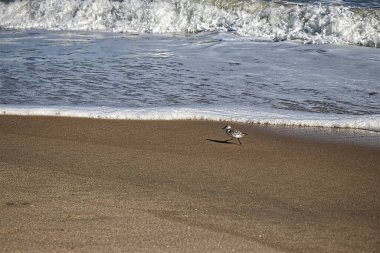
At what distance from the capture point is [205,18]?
54.2 feet

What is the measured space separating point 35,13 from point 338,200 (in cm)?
1587

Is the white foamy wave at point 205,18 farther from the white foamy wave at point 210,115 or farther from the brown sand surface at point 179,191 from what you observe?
the brown sand surface at point 179,191

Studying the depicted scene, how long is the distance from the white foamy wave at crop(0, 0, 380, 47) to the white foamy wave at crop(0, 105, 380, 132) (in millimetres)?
6688

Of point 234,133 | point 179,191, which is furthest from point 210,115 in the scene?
point 179,191

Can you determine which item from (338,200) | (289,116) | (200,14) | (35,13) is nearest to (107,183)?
(338,200)

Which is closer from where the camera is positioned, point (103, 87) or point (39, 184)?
Result: point (39, 184)

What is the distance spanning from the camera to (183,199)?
13.4 feet

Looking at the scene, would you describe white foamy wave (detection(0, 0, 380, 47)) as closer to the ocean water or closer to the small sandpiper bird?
the ocean water

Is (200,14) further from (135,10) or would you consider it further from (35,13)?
(35,13)

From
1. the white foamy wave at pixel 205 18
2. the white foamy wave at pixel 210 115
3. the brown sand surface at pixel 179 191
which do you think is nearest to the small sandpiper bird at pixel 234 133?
the brown sand surface at pixel 179 191

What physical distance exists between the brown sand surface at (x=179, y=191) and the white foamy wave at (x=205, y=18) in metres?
8.29

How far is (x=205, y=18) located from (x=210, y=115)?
9822 millimetres

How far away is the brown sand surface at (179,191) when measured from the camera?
340 cm

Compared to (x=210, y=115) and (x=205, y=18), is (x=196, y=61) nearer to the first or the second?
(x=210, y=115)
